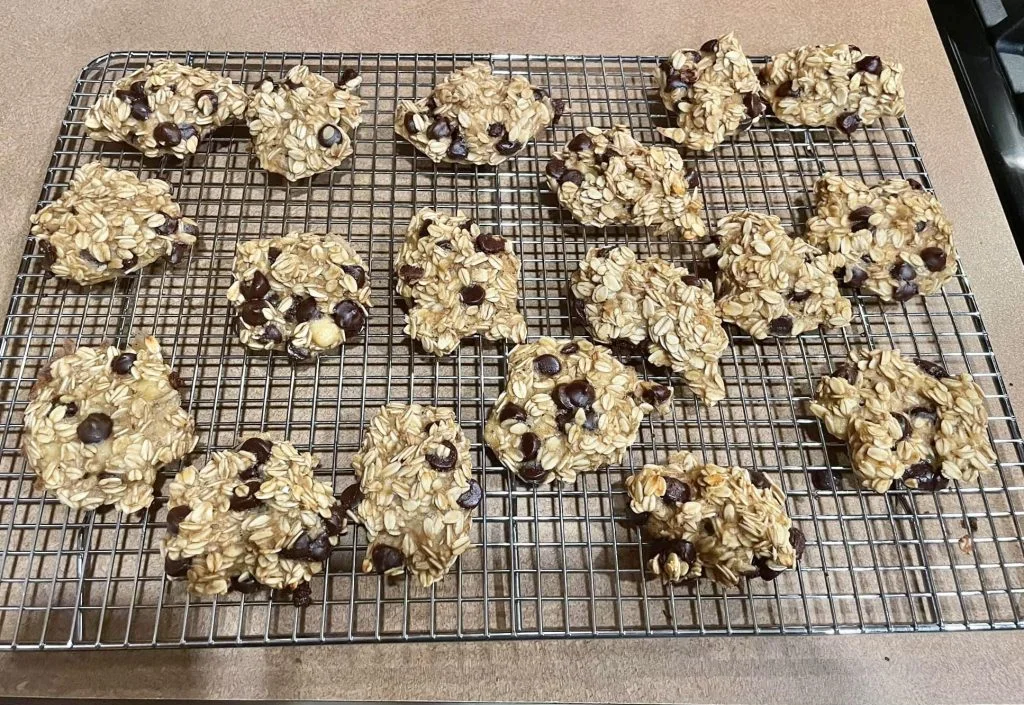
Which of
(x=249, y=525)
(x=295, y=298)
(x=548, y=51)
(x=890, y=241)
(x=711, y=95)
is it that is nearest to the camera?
(x=249, y=525)

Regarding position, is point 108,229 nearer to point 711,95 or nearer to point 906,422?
point 711,95

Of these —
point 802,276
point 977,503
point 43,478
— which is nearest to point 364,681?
point 43,478

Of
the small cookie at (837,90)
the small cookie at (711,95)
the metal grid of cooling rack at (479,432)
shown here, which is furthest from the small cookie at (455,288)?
the small cookie at (837,90)

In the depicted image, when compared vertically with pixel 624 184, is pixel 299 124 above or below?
above

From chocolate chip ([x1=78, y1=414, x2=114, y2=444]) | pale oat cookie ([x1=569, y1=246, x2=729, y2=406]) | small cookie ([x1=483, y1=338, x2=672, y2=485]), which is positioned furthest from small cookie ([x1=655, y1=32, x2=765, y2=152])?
chocolate chip ([x1=78, y1=414, x2=114, y2=444])

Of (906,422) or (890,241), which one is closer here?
(906,422)

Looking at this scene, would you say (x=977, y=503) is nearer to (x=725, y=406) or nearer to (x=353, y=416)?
(x=725, y=406)

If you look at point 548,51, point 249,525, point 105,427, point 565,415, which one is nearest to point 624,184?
point 565,415

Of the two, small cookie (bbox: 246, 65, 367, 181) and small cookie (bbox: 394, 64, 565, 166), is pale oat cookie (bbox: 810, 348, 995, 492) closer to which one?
small cookie (bbox: 394, 64, 565, 166)

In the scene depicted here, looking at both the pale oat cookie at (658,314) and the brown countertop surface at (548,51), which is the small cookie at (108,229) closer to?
the brown countertop surface at (548,51)
